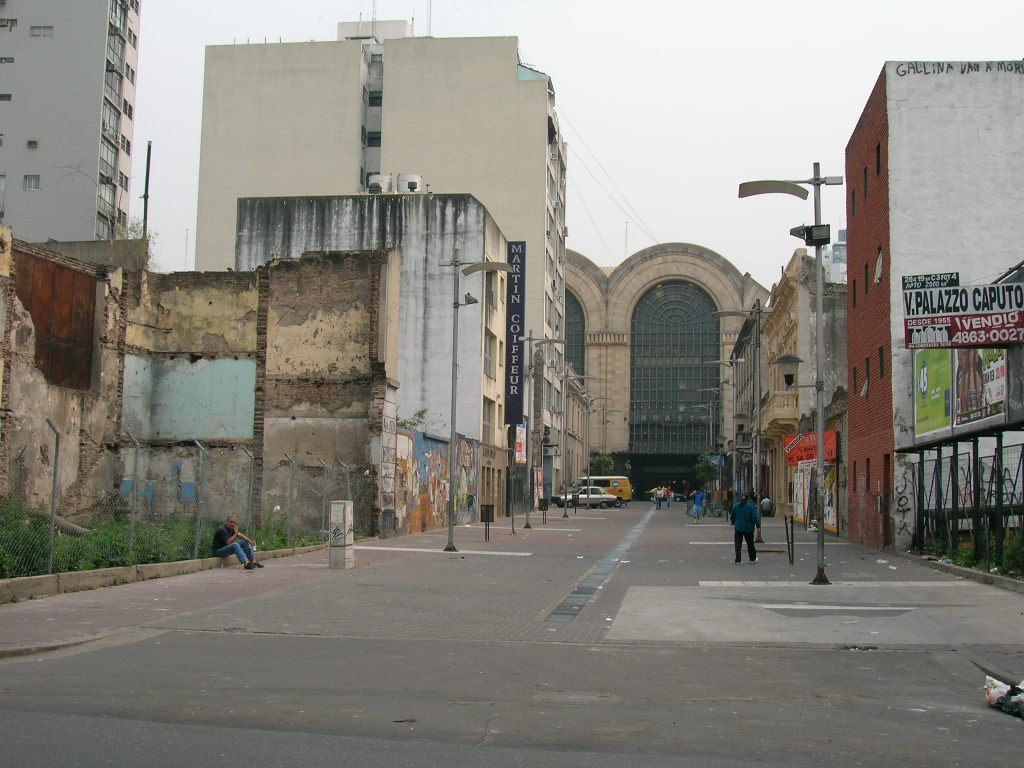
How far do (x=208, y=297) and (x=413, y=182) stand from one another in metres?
22.7

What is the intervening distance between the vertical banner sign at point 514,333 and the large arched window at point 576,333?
190 feet

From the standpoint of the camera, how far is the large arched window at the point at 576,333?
112 meters

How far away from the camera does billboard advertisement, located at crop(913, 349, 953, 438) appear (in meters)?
23.0

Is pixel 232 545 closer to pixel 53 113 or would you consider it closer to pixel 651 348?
pixel 53 113

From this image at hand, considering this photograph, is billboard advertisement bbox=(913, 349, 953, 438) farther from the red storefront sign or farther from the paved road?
the red storefront sign

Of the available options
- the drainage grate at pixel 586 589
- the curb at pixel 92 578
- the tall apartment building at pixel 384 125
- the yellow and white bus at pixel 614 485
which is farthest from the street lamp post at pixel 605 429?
the curb at pixel 92 578

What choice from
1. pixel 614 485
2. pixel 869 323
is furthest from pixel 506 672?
pixel 614 485

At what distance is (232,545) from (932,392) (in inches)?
607

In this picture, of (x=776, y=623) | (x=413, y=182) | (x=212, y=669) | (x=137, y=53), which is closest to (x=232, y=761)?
(x=212, y=669)

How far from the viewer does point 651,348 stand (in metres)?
113

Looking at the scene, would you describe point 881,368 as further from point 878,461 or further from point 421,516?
point 421,516

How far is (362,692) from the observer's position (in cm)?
870

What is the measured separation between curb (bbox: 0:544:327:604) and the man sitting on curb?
197 mm

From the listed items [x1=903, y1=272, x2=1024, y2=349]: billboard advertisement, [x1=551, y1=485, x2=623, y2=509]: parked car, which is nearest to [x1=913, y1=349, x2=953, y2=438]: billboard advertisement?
[x1=903, y1=272, x2=1024, y2=349]: billboard advertisement
